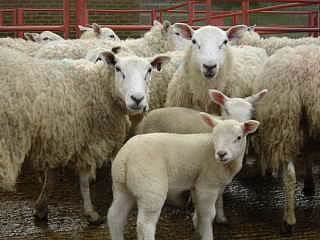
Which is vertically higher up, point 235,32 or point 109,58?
point 235,32

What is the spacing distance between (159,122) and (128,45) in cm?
285

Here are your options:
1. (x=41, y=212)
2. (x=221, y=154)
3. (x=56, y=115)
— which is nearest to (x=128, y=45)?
(x=41, y=212)

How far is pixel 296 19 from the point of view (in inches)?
765

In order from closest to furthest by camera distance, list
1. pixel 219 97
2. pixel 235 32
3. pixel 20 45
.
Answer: pixel 219 97 → pixel 235 32 → pixel 20 45

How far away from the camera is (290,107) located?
3873mm

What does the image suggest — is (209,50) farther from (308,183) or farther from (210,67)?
(308,183)

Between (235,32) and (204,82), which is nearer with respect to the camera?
(204,82)

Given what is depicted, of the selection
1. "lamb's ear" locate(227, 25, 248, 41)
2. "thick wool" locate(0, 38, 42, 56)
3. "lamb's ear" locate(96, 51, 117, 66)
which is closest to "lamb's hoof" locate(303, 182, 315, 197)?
"lamb's ear" locate(227, 25, 248, 41)

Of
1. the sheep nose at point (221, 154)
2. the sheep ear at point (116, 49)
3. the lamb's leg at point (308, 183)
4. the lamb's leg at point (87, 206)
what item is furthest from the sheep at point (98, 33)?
the sheep nose at point (221, 154)

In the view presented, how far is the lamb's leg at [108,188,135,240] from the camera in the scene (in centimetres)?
339

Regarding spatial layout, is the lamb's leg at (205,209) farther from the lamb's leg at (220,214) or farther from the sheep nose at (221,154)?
the lamb's leg at (220,214)

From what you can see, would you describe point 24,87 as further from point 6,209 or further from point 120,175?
point 6,209

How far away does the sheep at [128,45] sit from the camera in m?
6.36

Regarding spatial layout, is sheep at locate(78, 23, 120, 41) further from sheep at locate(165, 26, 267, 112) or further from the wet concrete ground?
sheep at locate(165, 26, 267, 112)
